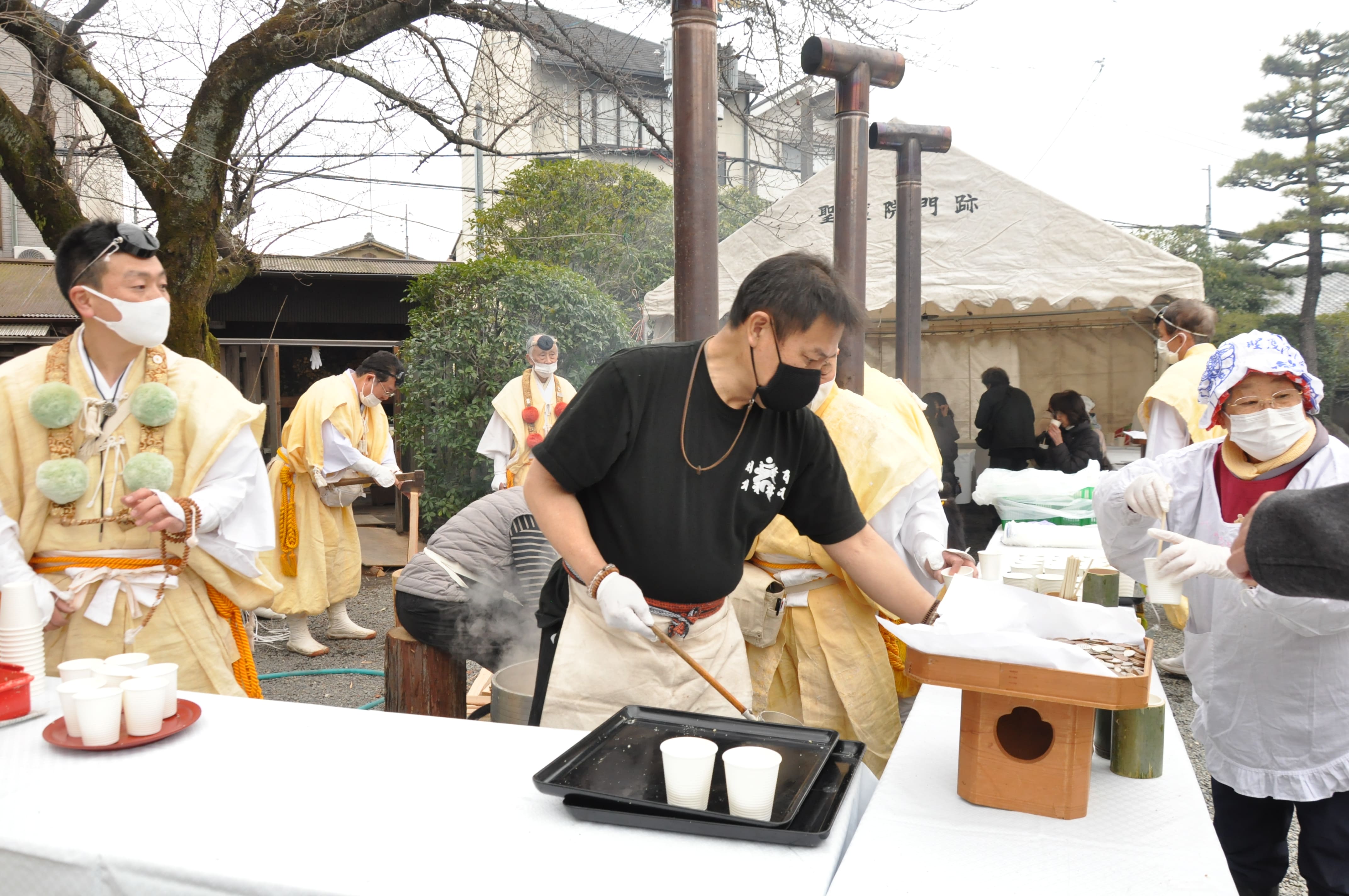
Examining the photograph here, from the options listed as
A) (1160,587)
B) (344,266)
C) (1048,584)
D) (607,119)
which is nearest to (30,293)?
(344,266)

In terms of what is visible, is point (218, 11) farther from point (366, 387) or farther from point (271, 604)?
point (271, 604)

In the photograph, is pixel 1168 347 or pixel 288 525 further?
pixel 288 525

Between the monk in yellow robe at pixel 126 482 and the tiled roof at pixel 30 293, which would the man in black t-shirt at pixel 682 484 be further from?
the tiled roof at pixel 30 293

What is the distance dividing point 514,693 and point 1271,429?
2438mm

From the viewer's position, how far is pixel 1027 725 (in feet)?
5.53

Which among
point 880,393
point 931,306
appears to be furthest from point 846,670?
point 931,306

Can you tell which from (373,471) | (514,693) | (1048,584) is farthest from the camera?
(373,471)

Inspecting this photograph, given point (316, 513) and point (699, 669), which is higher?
point (699, 669)

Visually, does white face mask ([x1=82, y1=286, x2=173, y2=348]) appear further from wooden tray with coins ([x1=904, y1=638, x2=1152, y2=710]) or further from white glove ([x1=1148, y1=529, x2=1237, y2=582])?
white glove ([x1=1148, y1=529, x2=1237, y2=582])

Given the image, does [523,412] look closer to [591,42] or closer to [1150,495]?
[591,42]

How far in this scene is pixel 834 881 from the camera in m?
1.42

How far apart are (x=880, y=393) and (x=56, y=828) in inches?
181

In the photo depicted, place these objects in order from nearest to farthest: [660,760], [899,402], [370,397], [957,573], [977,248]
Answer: [660,760], [957,573], [899,402], [370,397], [977,248]

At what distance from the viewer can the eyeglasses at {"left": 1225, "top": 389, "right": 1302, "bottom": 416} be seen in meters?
2.35
